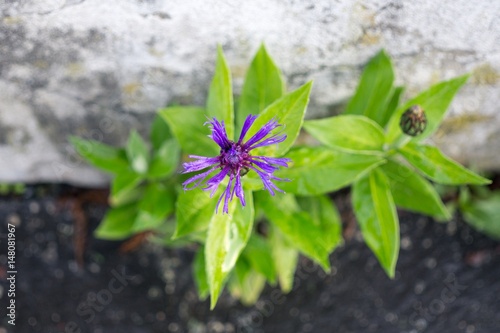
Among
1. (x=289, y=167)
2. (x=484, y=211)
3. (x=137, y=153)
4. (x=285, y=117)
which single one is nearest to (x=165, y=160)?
(x=137, y=153)

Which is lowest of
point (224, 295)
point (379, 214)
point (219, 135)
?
point (224, 295)

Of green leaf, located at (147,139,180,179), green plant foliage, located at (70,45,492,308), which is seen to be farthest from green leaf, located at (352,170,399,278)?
green leaf, located at (147,139,180,179)

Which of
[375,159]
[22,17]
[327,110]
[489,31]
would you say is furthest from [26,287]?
[489,31]

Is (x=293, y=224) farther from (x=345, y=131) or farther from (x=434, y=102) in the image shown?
(x=434, y=102)

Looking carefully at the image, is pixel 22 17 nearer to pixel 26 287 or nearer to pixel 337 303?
pixel 26 287

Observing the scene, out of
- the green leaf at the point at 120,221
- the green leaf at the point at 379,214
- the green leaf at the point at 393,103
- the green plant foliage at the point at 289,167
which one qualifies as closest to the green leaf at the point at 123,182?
the green plant foliage at the point at 289,167

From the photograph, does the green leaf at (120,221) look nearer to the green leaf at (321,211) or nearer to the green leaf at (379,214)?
the green leaf at (321,211)
